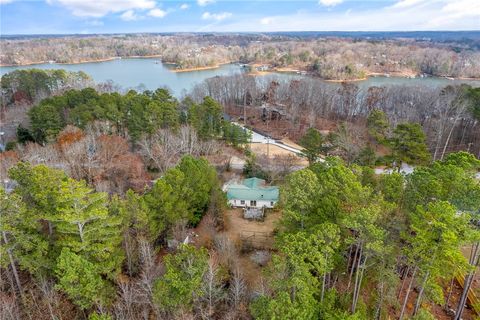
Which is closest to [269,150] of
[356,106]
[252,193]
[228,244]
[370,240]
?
[252,193]

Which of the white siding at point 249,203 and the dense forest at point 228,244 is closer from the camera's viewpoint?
the dense forest at point 228,244

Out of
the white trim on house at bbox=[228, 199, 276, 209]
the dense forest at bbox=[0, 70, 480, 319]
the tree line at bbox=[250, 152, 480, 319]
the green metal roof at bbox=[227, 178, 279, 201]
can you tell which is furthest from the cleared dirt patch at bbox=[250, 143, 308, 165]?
the tree line at bbox=[250, 152, 480, 319]

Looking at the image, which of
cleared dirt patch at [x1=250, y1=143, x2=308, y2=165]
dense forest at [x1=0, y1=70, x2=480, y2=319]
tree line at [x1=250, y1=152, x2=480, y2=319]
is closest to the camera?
tree line at [x1=250, y1=152, x2=480, y2=319]

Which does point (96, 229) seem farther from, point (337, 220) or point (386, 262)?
point (386, 262)

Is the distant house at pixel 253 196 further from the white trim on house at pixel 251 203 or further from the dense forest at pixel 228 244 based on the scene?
the dense forest at pixel 228 244

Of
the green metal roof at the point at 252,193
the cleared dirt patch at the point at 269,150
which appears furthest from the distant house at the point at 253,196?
the cleared dirt patch at the point at 269,150

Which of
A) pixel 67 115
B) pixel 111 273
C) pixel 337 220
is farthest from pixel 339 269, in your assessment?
pixel 67 115

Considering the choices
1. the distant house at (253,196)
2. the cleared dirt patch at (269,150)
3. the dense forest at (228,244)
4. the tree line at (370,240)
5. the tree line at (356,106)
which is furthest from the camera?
the tree line at (356,106)

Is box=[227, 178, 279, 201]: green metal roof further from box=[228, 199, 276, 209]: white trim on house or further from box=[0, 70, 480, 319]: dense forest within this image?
box=[0, 70, 480, 319]: dense forest
